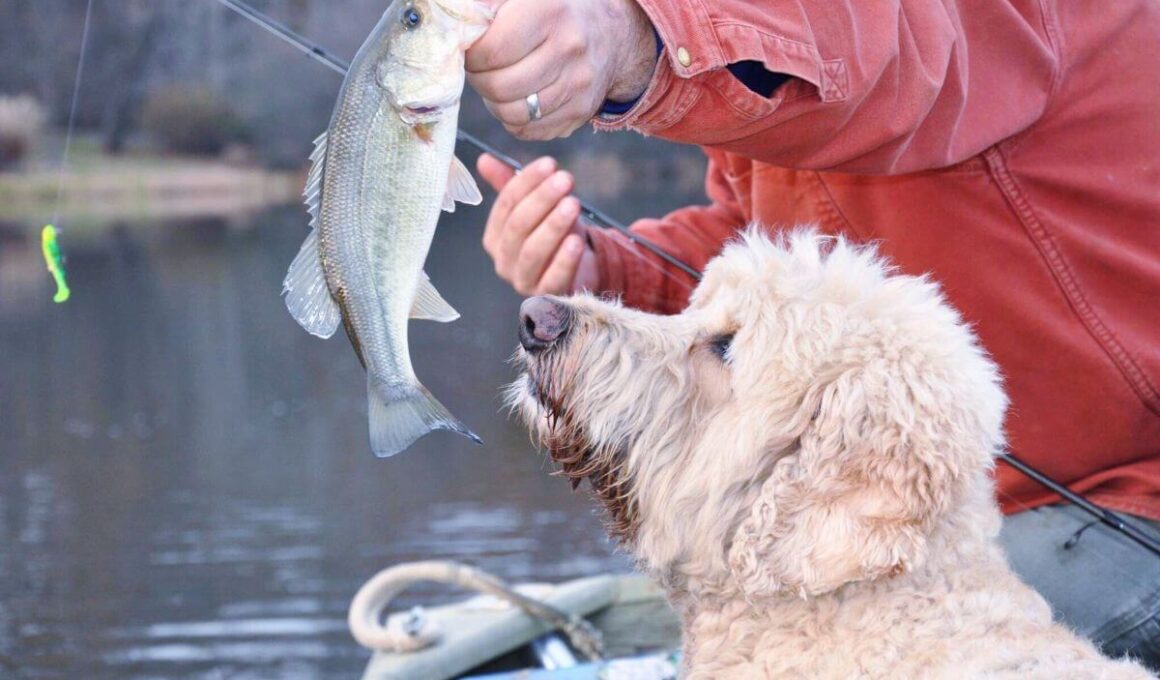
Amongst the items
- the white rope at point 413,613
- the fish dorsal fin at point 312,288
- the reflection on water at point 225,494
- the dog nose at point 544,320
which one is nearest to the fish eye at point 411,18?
the fish dorsal fin at point 312,288

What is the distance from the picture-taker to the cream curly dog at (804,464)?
2.40 m

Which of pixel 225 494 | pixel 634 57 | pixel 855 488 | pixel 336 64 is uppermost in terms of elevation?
pixel 225 494

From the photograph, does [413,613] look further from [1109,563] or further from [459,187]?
[459,187]

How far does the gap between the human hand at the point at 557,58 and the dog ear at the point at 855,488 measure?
704mm

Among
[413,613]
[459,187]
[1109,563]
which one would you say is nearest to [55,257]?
[459,187]

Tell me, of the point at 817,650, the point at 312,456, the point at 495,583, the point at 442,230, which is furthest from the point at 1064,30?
the point at 442,230

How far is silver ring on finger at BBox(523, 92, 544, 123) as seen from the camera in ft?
7.54

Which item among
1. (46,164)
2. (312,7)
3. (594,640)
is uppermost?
(312,7)

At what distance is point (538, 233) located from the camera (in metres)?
3.79

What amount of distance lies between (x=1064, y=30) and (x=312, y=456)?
9.67m

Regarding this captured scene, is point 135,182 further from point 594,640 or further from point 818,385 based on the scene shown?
point 818,385

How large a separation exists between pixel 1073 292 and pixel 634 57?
1.47 metres

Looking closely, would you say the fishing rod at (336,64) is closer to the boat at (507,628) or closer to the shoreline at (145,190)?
the boat at (507,628)

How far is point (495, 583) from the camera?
518 cm
